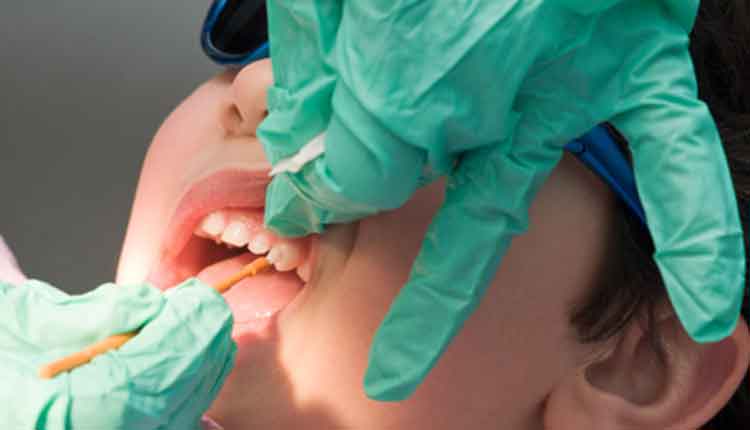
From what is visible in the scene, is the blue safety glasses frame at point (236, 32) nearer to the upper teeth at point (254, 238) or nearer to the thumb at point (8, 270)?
the upper teeth at point (254, 238)

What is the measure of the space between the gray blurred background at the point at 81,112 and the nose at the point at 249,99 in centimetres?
88

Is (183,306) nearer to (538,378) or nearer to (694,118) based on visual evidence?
(538,378)

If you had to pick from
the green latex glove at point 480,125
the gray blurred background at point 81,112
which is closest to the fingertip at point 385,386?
the green latex glove at point 480,125

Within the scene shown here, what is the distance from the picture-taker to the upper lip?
3.84 feet

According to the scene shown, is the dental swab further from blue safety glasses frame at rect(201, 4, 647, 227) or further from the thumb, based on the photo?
blue safety glasses frame at rect(201, 4, 647, 227)

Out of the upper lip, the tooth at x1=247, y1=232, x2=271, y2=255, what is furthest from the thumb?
the tooth at x1=247, y1=232, x2=271, y2=255

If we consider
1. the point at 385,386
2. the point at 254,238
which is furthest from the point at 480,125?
the point at 254,238

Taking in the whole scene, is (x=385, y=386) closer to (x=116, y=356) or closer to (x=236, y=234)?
(x=116, y=356)

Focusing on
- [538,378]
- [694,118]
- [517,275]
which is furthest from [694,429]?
[694,118]

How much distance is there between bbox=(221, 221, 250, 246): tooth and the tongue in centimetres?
5

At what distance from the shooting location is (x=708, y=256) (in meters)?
0.75

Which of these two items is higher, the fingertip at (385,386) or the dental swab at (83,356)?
the dental swab at (83,356)

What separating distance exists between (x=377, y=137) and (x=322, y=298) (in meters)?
0.36

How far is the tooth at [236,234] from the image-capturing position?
4.00 feet
